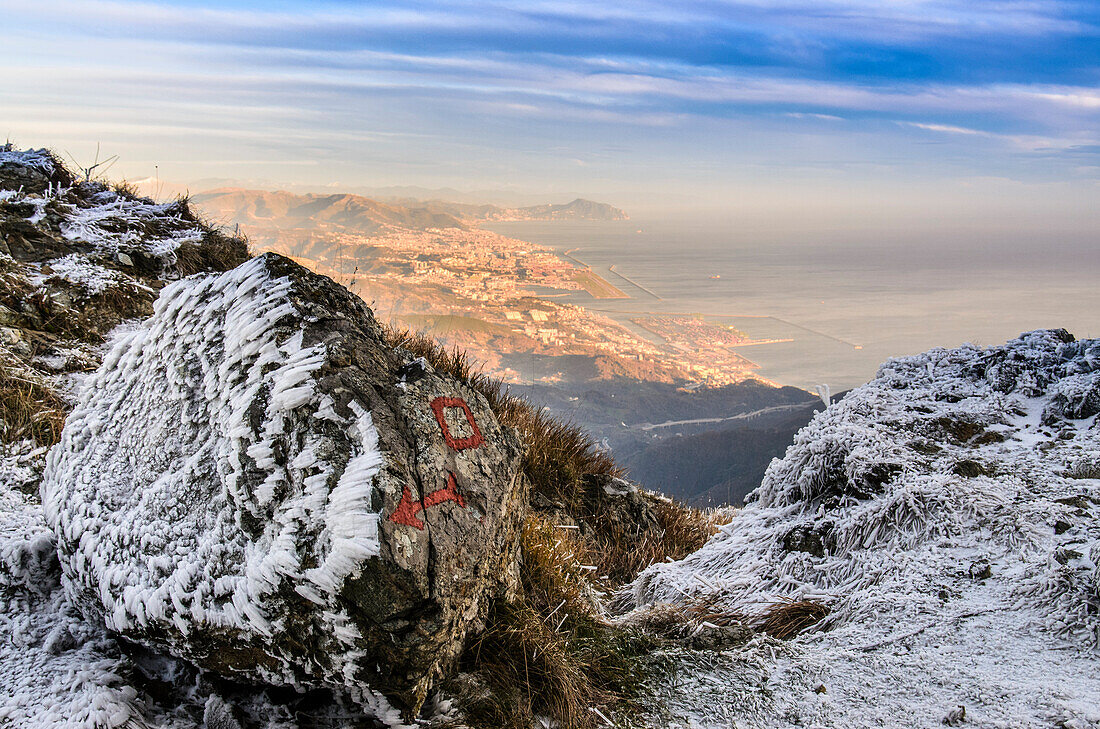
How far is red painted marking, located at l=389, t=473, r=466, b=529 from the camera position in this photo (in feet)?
8.07

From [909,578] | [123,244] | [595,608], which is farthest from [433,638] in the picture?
[123,244]

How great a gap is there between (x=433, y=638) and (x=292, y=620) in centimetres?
50

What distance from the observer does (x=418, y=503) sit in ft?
8.38

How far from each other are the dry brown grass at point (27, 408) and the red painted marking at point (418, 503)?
3.52 m

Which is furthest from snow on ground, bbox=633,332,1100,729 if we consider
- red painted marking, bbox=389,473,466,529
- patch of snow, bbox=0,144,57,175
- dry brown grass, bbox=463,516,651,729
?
patch of snow, bbox=0,144,57,175

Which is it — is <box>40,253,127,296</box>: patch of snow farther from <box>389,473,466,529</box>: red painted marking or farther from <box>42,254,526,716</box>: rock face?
<box>389,473,466,529</box>: red painted marking

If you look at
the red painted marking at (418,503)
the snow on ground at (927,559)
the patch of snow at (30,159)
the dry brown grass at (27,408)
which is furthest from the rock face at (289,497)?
the patch of snow at (30,159)

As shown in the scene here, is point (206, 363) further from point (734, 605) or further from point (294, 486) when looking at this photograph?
point (734, 605)

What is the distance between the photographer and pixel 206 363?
3047mm

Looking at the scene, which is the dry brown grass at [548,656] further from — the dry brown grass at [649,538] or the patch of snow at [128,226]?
the patch of snow at [128,226]

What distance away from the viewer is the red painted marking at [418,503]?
246 cm

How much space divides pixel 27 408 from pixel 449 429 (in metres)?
3.73

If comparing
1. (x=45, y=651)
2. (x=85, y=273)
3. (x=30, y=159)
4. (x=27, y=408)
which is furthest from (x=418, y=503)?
(x=30, y=159)

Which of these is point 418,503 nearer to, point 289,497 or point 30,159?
point 289,497
